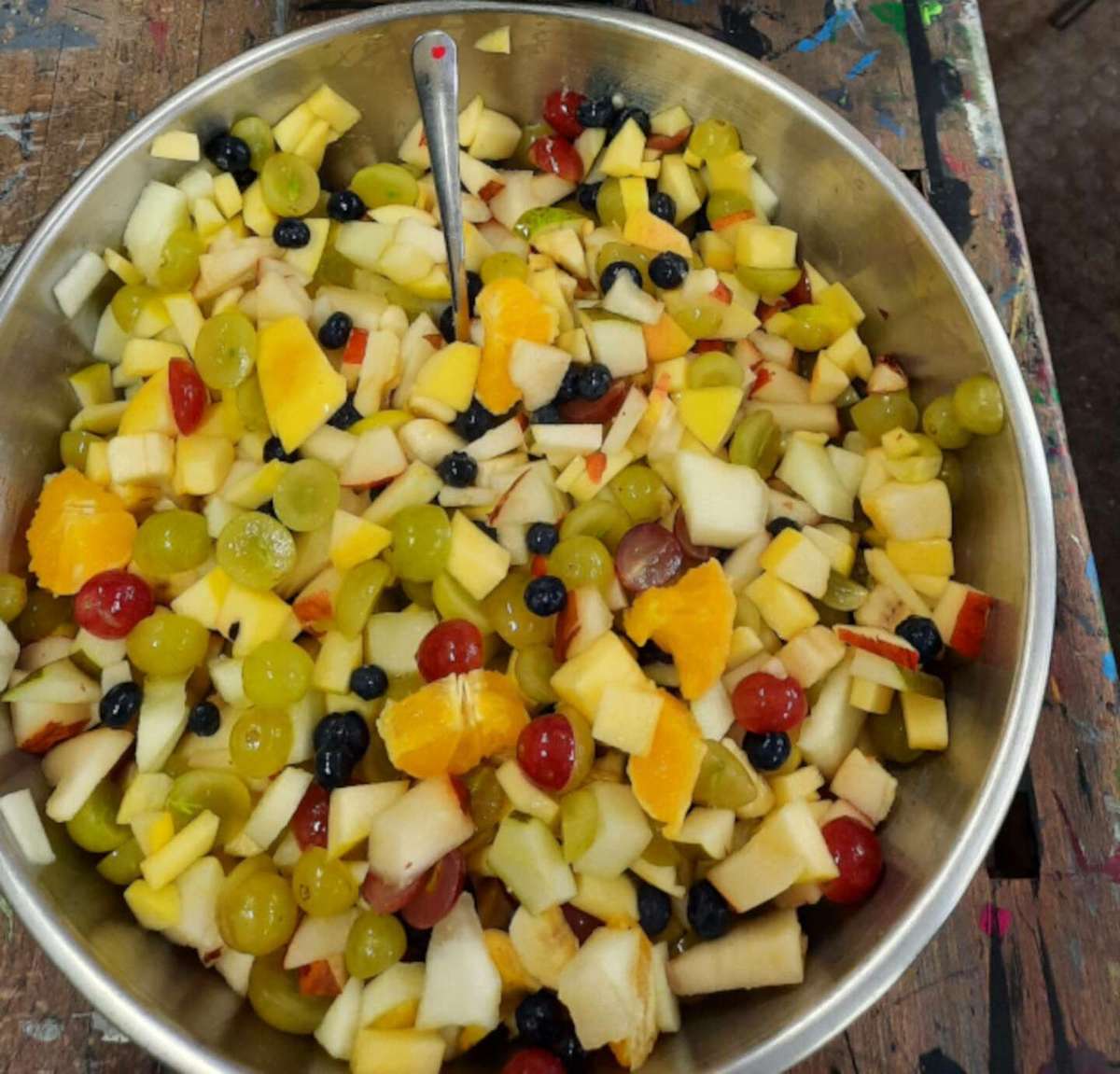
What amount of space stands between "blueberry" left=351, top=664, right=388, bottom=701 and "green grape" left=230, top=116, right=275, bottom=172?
2.45 feet

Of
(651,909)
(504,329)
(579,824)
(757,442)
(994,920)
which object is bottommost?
(994,920)

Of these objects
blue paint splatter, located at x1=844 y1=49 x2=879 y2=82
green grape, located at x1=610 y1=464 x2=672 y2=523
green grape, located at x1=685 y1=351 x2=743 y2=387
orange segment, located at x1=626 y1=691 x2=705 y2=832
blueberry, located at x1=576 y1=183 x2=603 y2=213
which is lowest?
orange segment, located at x1=626 y1=691 x2=705 y2=832

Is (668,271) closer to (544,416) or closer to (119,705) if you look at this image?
(544,416)

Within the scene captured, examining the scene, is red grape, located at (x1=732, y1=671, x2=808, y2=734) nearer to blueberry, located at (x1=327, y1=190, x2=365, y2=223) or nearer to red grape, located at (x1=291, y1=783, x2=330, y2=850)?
red grape, located at (x1=291, y1=783, x2=330, y2=850)

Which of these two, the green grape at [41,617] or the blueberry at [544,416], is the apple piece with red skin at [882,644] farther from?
the green grape at [41,617]

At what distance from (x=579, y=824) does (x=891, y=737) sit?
39cm

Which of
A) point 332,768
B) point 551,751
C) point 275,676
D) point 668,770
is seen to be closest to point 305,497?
point 275,676

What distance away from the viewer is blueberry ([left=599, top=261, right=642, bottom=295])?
1.35m

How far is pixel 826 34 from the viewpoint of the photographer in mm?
1663

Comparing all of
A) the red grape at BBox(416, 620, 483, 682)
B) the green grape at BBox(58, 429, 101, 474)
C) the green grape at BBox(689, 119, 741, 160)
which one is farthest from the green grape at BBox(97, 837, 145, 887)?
the green grape at BBox(689, 119, 741, 160)

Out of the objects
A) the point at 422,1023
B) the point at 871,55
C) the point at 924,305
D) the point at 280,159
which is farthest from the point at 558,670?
the point at 871,55

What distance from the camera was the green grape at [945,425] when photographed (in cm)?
126

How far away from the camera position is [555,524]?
1.26m

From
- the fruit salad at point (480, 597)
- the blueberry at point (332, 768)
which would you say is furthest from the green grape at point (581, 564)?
the blueberry at point (332, 768)
